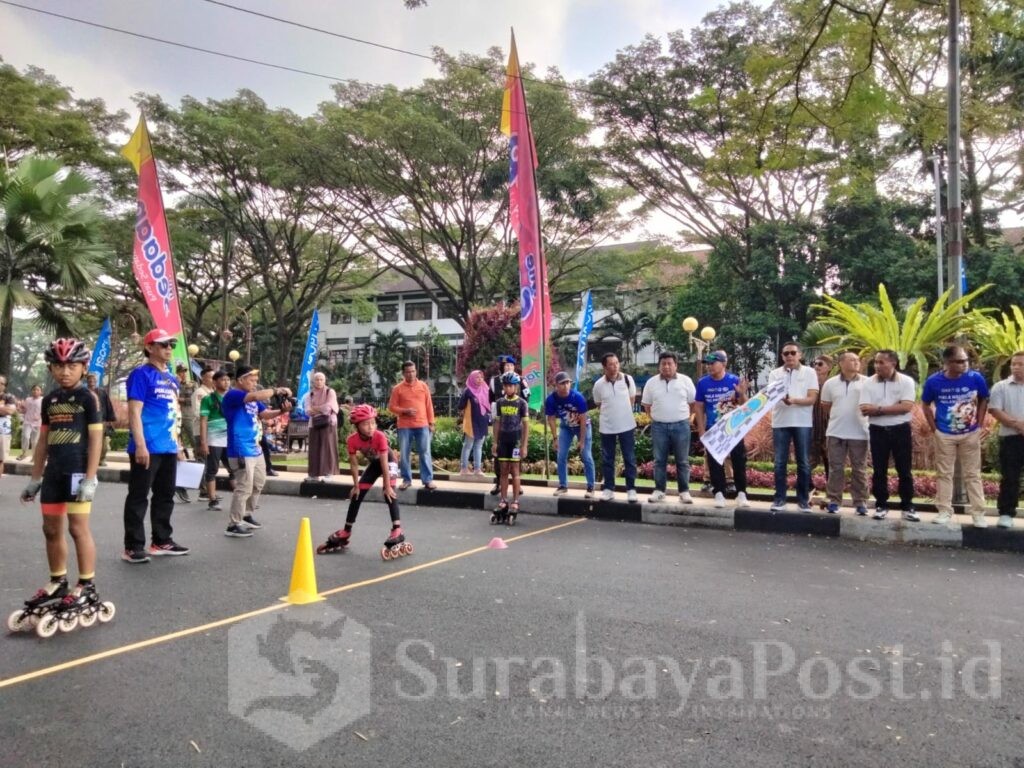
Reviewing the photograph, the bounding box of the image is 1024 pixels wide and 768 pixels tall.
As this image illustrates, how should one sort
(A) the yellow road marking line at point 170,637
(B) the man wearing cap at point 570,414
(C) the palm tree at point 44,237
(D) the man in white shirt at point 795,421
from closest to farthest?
1. (A) the yellow road marking line at point 170,637
2. (D) the man in white shirt at point 795,421
3. (B) the man wearing cap at point 570,414
4. (C) the palm tree at point 44,237

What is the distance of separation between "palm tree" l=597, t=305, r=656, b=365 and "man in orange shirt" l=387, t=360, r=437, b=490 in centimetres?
3208

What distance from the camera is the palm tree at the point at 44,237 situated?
15.9 m

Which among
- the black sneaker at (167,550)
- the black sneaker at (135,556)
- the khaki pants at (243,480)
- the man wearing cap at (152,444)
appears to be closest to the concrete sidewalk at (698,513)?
the khaki pants at (243,480)

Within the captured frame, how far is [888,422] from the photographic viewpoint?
6812mm

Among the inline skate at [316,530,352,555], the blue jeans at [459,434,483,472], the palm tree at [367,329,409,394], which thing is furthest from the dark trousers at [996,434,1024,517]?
the palm tree at [367,329,409,394]

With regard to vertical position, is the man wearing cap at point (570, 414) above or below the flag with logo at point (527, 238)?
below

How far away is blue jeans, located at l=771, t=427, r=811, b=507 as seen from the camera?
7.27 metres

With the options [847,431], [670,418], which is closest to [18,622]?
[670,418]

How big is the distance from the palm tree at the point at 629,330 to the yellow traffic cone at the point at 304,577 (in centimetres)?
3694

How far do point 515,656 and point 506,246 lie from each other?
2355 centimetres

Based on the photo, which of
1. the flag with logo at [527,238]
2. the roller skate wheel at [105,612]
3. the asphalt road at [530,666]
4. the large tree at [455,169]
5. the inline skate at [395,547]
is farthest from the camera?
the large tree at [455,169]

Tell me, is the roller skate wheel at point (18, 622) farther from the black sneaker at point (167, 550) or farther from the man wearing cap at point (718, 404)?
the man wearing cap at point (718, 404)

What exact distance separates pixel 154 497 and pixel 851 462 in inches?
262

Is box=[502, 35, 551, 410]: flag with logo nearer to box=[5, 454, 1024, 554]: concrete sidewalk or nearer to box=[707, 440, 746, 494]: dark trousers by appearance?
box=[5, 454, 1024, 554]: concrete sidewalk
